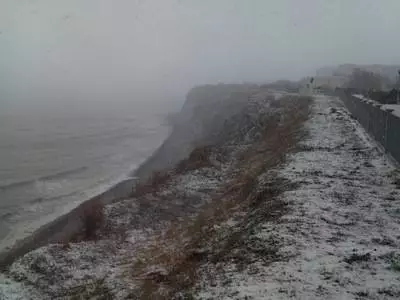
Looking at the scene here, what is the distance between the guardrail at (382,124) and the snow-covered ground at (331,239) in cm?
82

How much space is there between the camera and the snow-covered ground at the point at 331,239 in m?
10.6

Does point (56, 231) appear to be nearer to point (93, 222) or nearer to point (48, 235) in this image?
point (48, 235)

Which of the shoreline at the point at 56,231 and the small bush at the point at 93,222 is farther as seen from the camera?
the shoreline at the point at 56,231

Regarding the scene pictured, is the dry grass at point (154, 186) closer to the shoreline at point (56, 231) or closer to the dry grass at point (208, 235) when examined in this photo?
the shoreline at point (56, 231)

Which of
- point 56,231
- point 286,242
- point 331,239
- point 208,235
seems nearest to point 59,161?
point 56,231

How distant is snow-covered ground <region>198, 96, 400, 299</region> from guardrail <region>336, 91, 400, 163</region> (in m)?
0.82

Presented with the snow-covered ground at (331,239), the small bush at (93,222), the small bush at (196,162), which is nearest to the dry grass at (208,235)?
the snow-covered ground at (331,239)

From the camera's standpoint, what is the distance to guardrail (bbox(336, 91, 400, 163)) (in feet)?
68.4

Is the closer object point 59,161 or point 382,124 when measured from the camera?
point 382,124

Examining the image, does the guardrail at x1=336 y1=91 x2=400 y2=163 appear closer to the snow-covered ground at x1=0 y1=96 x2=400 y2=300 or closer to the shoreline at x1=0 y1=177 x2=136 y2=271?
the snow-covered ground at x1=0 y1=96 x2=400 y2=300

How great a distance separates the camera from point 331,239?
536 inches

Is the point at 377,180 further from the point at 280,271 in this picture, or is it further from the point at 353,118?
the point at 353,118

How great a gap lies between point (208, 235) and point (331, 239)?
511 cm

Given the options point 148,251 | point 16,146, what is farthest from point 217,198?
point 16,146
